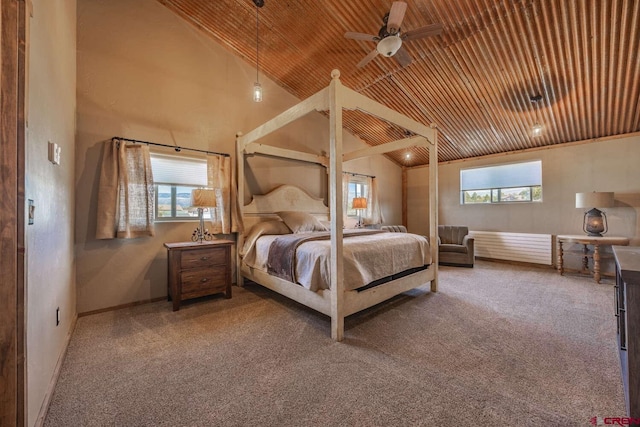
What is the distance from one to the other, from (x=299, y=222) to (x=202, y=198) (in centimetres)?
145

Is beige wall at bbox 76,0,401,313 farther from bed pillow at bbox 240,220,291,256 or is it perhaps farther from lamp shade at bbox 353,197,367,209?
lamp shade at bbox 353,197,367,209

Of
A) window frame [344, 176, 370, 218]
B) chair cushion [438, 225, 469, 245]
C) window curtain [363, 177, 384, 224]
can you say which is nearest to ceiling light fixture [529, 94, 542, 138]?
chair cushion [438, 225, 469, 245]

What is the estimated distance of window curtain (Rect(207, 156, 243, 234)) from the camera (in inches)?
141

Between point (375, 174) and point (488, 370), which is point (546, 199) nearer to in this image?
point (375, 174)

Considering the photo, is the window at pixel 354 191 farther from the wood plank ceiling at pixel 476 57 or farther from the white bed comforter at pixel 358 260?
the white bed comforter at pixel 358 260

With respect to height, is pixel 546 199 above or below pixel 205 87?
below

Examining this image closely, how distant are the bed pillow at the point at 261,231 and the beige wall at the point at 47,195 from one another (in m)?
1.81

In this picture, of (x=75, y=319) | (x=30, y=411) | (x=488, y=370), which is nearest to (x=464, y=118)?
(x=488, y=370)

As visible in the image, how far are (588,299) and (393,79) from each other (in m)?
3.89

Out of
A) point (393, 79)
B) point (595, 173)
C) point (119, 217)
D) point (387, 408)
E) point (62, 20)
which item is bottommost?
point (387, 408)

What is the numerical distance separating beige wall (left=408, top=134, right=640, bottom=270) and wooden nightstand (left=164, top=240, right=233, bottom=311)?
534cm

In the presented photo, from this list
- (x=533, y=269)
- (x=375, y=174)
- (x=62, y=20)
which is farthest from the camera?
(x=375, y=174)

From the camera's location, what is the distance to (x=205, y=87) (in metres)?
3.63

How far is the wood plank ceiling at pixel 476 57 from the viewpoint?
109 inches
